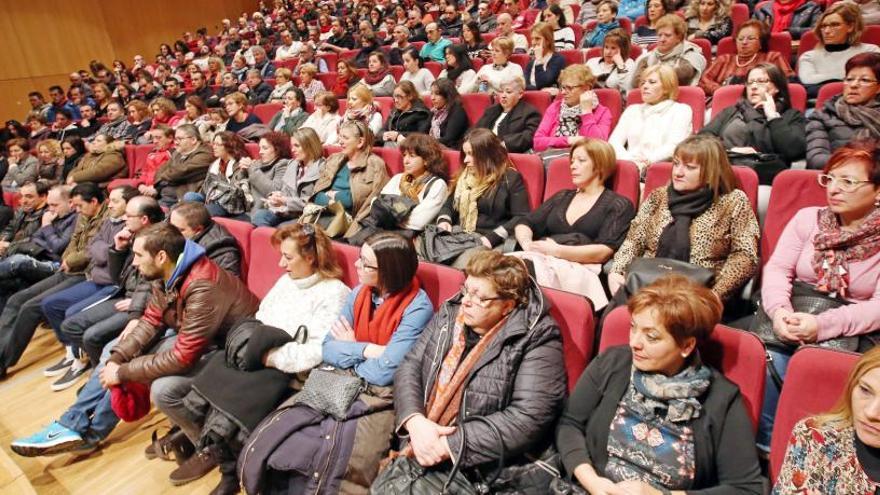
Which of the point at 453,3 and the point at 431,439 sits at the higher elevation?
the point at 453,3

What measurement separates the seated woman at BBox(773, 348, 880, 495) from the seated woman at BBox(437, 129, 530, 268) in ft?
3.75

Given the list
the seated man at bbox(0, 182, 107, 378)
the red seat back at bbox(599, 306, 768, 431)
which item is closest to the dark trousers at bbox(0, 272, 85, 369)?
the seated man at bbox(0, 182, 107, 378)

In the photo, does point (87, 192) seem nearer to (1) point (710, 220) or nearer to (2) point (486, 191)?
(2) point (486, 191)

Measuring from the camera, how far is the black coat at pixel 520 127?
238 centimetres

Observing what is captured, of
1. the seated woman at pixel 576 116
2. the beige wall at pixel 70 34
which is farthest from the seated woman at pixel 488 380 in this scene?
the beige wall at pixel 70 34

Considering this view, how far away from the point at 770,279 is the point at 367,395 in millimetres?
970

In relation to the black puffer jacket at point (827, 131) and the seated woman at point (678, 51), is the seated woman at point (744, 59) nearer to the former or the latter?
the seated woman at point (678, 51)

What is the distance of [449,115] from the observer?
271 centimetres

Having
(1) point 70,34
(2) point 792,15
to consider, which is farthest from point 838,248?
(1) point 70,34

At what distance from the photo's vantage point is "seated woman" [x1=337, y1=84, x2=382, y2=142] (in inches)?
116

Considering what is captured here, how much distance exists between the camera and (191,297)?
1532mm

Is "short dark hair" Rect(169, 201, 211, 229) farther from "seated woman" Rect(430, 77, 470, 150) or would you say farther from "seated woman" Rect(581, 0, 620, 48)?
"seated woman" Rect(581, 0, 620, 48)

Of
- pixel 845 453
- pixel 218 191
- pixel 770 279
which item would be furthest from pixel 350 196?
pixel 845 453

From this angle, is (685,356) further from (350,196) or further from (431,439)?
(350,196)
